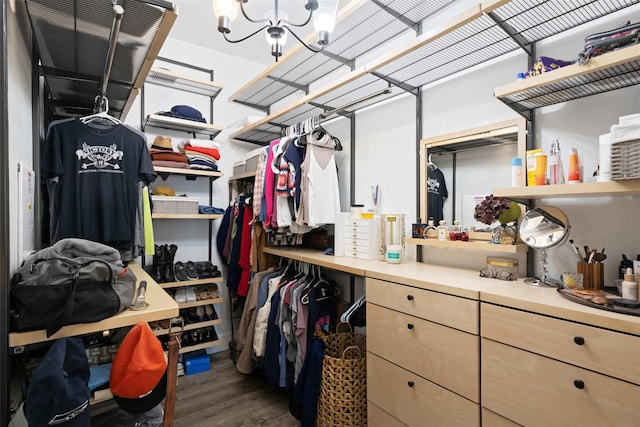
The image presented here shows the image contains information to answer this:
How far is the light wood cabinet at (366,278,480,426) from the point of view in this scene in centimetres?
127

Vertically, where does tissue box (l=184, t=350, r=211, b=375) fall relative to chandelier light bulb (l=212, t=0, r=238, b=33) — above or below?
below

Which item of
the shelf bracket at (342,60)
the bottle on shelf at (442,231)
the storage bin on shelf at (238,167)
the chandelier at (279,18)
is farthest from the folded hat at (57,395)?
the storage bin on shelf at (238,167)

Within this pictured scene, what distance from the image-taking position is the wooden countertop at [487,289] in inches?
37.4

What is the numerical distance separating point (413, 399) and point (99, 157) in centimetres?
211

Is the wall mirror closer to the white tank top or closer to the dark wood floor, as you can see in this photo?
the white tank top

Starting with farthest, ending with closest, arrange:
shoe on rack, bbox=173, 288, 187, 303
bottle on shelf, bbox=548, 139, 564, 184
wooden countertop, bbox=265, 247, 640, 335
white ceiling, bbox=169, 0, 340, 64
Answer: shoe on rack, bbox=173, 288, 187, 303 < white ceiling, bbox=169, 0, 340, 64 < bottle on shelf, bbox=548, 139, 564, 184 < wooden countertop, bbox=265, 247, 640, 335

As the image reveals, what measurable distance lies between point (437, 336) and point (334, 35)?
187cm

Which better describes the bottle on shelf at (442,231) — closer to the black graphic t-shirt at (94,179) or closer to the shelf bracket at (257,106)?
the black graphic t-shirt at (94,179)

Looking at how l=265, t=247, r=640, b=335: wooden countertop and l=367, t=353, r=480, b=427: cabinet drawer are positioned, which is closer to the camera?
l=265, t=247, r=640, b=335: wooden countertop

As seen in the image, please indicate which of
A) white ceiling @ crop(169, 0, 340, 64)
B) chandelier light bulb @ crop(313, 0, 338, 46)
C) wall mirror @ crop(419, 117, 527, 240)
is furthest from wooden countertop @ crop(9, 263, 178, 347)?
white ceiling @ crop(169, 0, 340, 64)

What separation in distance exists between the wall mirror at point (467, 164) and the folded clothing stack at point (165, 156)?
6.69 feet

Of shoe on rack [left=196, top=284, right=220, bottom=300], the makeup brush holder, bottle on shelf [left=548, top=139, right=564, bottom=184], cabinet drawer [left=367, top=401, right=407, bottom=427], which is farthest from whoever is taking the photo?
shoe on rack [left=196, top=284, right=220, bottom=300]

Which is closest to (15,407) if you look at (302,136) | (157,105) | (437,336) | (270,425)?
(270,425)

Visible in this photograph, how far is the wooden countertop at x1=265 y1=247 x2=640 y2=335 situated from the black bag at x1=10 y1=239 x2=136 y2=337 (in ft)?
3.88
